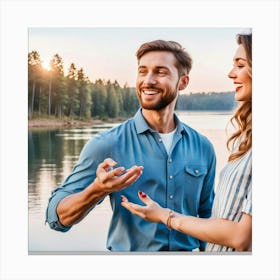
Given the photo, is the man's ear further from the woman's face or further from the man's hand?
the man's hand

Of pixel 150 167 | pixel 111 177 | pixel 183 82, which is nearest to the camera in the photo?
pixel 111 177

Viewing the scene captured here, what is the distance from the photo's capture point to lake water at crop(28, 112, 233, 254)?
523 cm

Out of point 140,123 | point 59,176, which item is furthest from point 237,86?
point 59,176

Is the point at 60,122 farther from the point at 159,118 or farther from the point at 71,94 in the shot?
the point at 159,118

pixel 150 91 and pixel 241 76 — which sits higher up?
pixel 241 76

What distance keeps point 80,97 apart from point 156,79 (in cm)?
66

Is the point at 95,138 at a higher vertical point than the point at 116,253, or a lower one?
higher

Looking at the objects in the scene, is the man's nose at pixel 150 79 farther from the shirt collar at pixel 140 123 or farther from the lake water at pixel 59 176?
the lake water at pixel 59 176

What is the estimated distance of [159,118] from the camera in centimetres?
523

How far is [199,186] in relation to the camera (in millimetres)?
5242


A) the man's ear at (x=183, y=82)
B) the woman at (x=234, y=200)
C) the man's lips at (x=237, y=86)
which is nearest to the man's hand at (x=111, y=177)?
the woman at (x=234, y=200)
